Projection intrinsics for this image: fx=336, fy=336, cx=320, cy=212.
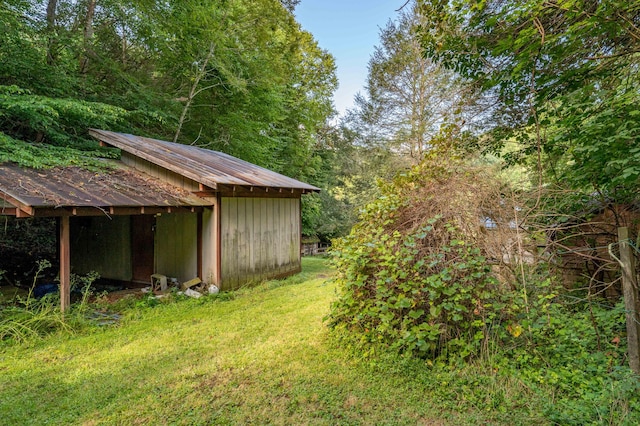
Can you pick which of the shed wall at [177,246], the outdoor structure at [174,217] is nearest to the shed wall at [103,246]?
the outdoor structure at [174,217]

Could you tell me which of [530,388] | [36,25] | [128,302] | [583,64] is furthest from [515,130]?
[36,25]

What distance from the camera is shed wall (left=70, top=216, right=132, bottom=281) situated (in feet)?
25.6

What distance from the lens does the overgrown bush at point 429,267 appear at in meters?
3.18

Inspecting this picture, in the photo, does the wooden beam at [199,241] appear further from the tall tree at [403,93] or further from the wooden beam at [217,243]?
the tall tree at [403,93]

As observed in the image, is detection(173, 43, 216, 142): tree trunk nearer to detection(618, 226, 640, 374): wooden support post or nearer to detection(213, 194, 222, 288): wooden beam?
detection(213, 194, 222, 288): wooden beam

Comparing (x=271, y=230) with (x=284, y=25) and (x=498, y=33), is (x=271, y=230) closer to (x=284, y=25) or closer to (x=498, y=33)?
(x=498, y=33)

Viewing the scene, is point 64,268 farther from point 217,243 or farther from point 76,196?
point 217,243

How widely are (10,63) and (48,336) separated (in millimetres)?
6933

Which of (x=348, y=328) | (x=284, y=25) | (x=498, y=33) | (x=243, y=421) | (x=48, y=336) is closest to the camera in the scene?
(x=243, y=421)

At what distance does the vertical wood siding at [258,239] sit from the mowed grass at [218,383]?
8.68 ft

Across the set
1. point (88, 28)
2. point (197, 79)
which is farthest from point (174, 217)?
point (88, 28)

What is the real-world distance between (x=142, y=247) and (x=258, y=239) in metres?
2.60

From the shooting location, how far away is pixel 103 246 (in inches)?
320

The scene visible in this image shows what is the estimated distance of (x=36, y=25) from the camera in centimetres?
836
